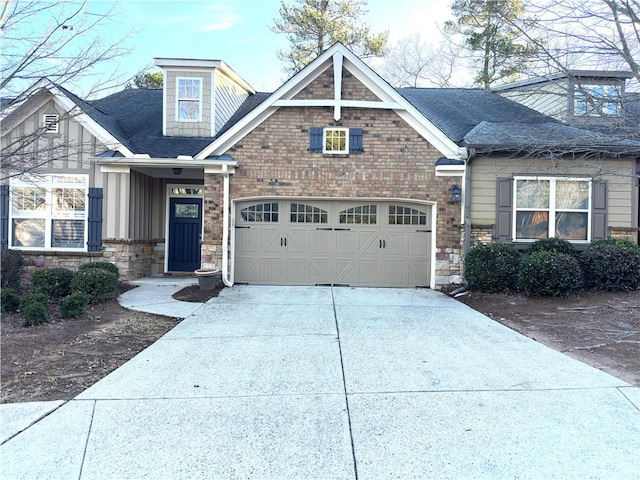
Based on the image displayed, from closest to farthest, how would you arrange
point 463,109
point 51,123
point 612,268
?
point 51,123
point 612,268
point 463,109

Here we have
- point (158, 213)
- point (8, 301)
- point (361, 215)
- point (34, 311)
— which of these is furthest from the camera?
point (158, 213)

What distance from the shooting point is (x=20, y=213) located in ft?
32.0

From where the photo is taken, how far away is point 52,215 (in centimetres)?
980

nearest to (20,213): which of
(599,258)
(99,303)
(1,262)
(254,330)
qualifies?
(1,262)

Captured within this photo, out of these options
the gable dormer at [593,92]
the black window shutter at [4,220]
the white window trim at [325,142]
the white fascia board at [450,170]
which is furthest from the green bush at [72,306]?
the gable dormer at [593,92]

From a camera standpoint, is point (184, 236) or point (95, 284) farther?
point (184, 236)

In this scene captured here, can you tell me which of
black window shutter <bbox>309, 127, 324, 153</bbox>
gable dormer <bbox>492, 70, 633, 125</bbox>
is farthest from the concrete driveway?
black window shutter <bbox>309, 127, 324, 153</bbox>

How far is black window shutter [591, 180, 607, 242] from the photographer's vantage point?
9.50 m

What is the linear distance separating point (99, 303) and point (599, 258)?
989 cm

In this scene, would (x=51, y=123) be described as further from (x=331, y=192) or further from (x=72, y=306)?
(x=331, y=192)

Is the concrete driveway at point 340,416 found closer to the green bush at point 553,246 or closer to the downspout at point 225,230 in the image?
the green bush at point 553,246

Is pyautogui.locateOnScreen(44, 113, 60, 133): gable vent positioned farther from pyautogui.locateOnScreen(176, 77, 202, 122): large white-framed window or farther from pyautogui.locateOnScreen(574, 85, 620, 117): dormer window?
pyautogui.locateOnScreen(574, 85, 620, 117): dormer window

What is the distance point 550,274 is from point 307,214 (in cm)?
533

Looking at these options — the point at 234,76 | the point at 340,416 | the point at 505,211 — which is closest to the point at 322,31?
the point at 234,76
